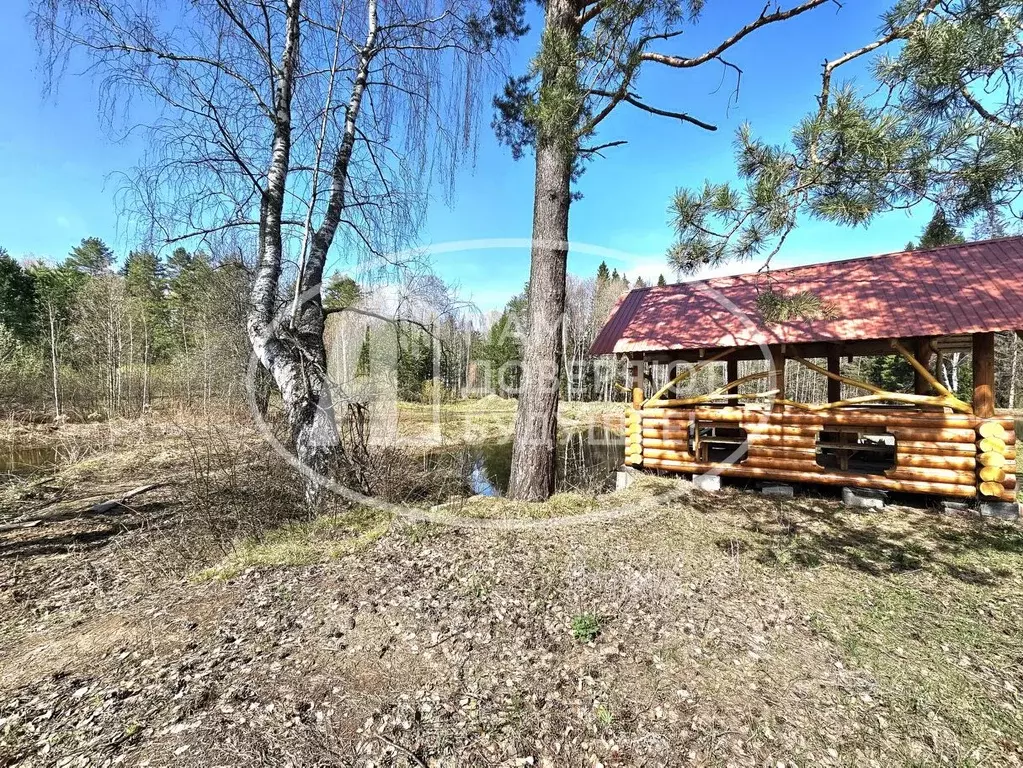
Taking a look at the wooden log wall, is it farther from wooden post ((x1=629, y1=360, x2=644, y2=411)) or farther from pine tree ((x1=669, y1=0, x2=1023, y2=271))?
pine tree ((x1=669, y1=0, x2=1023, y2=271))

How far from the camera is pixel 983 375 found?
4.83 meters

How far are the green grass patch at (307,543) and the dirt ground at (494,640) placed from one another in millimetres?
26

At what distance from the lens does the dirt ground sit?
173 cm

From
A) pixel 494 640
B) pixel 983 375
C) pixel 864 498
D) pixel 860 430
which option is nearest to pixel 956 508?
pixel 864 498

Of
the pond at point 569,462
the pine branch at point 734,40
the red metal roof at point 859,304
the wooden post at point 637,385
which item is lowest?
the pond at point 569,462

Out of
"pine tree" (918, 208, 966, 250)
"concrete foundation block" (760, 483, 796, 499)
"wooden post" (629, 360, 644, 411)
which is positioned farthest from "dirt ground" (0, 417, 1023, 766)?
"pine tree" (918, 208, 966, 250)

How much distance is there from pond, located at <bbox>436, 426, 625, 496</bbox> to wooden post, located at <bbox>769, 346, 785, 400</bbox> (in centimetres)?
296

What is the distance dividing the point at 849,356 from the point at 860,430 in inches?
50.6

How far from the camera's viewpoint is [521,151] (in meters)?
6.26

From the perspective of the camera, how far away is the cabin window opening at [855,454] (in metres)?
5.59

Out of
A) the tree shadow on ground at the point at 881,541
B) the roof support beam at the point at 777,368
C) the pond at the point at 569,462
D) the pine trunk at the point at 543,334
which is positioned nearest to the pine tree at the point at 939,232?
the roof support beam at the point at 777,368

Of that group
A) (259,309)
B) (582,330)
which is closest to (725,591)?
(259,309)

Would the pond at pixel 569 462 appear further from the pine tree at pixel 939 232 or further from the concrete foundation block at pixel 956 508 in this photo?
the pine tree at pixel 939 232

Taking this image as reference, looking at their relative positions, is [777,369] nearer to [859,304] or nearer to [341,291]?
[859,304]
